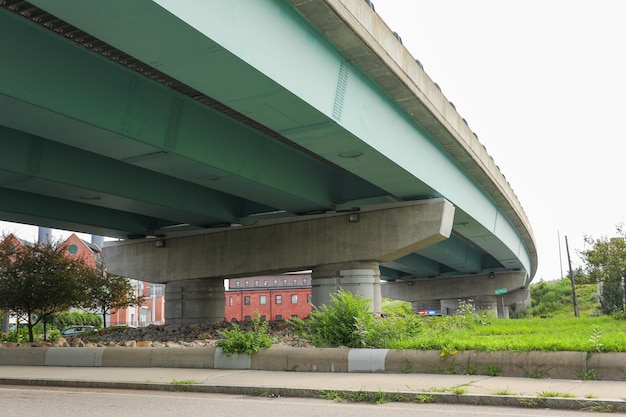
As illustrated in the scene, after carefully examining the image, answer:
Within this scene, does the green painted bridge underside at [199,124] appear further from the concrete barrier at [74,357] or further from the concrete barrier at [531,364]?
the concrete barrier at [531,364]

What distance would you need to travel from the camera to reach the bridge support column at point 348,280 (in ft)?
66.7

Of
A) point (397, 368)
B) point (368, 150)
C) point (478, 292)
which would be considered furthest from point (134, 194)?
point (478, 292)

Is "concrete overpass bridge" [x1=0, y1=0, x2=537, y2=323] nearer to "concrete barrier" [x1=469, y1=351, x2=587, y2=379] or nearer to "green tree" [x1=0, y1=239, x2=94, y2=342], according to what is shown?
"green tree" [x1=0, y1=239, x2=94, y2=342]

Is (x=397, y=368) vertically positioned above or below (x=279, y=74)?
below

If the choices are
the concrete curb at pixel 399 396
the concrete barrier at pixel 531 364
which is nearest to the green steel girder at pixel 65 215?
the concrete curb at pixel 399 396

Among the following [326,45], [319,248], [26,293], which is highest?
[326,45]

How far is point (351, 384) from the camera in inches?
380

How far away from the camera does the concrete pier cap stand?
19.5m

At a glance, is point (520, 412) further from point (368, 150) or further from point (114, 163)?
point (114, 163)

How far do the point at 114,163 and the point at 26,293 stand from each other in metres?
6.40

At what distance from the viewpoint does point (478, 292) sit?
51.6m

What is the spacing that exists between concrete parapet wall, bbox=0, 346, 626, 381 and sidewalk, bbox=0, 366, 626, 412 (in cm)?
25

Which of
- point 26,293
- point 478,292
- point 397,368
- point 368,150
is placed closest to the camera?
point 397,368

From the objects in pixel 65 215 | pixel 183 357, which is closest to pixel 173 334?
pixel 65 215
